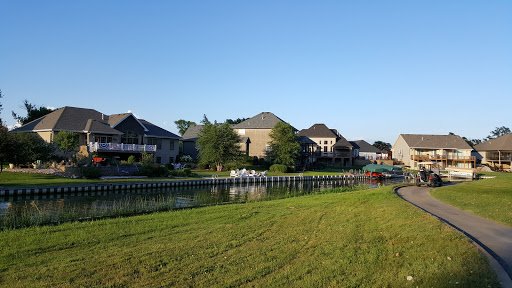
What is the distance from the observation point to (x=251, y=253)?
29.9 ft

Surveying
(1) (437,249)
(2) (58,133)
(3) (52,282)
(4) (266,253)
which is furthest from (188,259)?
(2) (58,133)

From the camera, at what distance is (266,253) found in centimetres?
908

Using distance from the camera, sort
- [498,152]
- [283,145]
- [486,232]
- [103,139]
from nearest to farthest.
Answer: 1. [486,232]
2. [103,139]
3. [283,145]
4. [498,152]

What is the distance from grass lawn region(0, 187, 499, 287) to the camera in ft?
23.7

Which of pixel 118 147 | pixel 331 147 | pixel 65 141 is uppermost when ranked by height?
pixel 331 147

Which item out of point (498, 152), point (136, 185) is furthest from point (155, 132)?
point (498, 152)

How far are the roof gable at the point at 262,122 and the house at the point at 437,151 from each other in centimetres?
3039

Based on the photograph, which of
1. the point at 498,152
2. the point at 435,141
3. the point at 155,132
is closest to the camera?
the point at 155,132

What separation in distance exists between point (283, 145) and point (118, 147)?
25.9 metres

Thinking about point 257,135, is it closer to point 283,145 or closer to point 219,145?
point 283,145

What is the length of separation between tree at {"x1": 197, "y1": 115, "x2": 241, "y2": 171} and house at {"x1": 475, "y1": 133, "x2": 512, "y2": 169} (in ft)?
182

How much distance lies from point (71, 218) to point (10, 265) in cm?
802

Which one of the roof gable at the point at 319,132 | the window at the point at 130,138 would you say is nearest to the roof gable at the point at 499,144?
the roof gable at the point at 319,132

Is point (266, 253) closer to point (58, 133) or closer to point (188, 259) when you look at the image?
point (188, 259)
